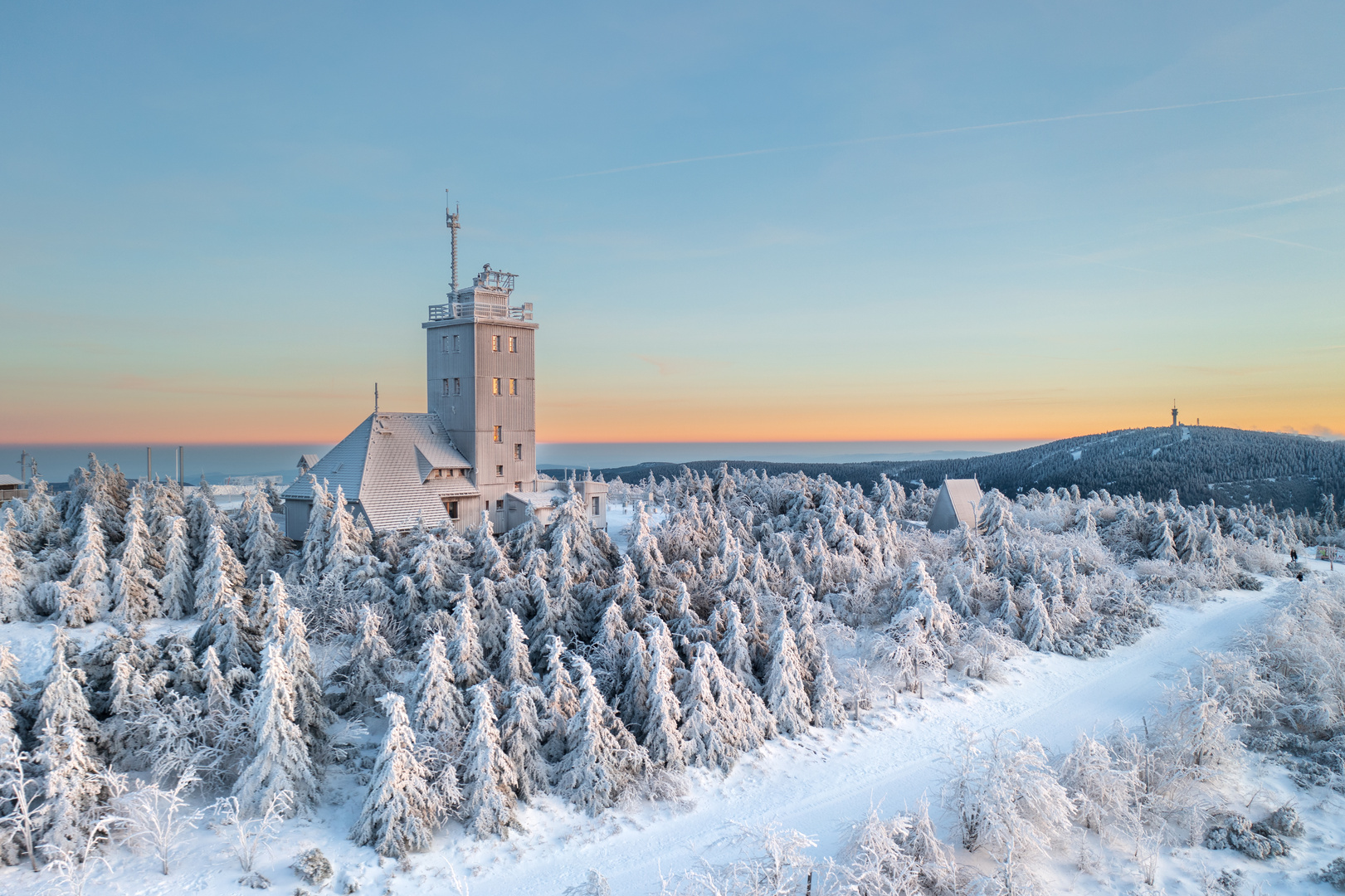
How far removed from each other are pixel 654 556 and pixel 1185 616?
33.3m

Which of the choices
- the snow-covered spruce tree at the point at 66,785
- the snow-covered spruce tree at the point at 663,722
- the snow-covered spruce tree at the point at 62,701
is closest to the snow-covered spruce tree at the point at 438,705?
the snow-covered spruce tree at the point at 663,722

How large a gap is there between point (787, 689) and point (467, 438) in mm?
22247

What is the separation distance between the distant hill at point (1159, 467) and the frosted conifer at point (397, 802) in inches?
3531

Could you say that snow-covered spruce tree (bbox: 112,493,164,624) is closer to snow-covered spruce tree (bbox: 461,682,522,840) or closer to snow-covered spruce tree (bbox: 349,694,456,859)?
snow-covered spruce tree (bbox: 349,694,456,859)

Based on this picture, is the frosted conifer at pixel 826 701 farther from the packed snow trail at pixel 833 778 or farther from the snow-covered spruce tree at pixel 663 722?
the snow-covered spruce tree at pixel 663 722

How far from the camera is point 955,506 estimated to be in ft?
165

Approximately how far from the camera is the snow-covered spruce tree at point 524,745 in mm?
19469

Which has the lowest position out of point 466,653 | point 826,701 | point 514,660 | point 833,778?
point 833,778

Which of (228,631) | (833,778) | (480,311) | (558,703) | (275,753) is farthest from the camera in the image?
(480,311)

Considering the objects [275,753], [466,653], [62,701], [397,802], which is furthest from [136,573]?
[397,802]

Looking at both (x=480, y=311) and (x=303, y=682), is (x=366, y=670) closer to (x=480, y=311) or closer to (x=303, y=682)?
(x=303, y=682)

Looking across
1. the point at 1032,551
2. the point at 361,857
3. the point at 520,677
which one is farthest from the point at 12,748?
the point at 1032,551

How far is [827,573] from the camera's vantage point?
34875mm

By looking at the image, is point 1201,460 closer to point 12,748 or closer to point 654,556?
point 654,556
